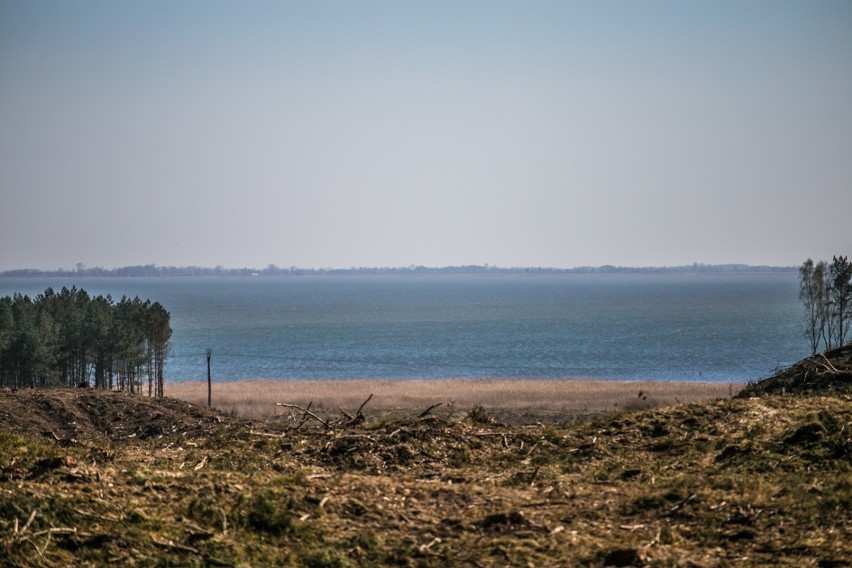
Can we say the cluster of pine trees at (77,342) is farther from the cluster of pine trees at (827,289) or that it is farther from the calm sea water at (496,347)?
the cluster of pine trees at (827,289)

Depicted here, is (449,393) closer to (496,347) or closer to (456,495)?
(496,347)

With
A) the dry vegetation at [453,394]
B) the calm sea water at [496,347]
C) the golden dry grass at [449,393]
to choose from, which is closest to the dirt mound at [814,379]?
the dry vegetation at [453,394]

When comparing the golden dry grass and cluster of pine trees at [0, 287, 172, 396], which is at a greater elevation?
cluster of pine trees at [0, 287, 172, 396]

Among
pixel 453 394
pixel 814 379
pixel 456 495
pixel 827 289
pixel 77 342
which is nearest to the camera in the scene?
pixel 456 495

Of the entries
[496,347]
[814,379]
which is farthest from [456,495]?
[496,347]

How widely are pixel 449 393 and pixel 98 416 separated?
56606 millimetres

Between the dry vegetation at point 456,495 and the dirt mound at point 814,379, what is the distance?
5.02 ft

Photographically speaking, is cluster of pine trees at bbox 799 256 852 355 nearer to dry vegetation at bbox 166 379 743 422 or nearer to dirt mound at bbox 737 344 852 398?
dry vegetation at bbox 166 379 743 422

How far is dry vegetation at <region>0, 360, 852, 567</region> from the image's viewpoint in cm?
870

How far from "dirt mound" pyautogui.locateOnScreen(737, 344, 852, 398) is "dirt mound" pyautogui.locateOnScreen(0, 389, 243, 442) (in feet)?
35.8

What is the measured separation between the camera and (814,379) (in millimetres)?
17000

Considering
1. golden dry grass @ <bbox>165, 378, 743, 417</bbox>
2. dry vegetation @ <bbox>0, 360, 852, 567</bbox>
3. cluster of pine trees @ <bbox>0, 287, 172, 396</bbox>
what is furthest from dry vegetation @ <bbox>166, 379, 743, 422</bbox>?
dry vegetation @ <bbox>0, 360, 852, 567</bbox>

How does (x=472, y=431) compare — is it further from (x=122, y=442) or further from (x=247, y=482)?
(x=122, y=442)

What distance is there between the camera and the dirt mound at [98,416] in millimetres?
17969
